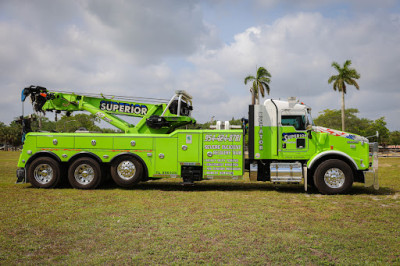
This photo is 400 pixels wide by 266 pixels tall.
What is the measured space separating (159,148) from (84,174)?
2.77 metres

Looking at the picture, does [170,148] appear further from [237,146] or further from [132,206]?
[132,206]

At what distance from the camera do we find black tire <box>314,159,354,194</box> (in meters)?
9.50

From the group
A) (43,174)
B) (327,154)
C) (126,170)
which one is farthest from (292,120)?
(43,174)

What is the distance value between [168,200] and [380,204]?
18.5 ft

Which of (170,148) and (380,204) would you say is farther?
(170,148)

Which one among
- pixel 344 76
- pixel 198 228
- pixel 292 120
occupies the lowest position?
pixel 198 228

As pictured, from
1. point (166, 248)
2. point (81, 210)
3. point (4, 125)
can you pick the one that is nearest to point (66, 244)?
point (166, 248)

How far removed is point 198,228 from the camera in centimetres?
571

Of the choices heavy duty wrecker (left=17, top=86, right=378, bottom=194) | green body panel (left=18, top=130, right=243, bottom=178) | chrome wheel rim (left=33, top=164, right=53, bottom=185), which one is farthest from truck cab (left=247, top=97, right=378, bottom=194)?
chrome wheel rim (left=33, top=164, right=53, bottom=185)

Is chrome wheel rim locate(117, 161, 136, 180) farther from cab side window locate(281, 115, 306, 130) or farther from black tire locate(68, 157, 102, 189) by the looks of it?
cab side window locate(281, 115, 306, 130)

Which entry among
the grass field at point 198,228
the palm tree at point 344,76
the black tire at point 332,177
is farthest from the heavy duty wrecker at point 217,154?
the palm tree at point 344,76

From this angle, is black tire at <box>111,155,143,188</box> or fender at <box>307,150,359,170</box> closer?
fender at <box>307,150,359,170</box>

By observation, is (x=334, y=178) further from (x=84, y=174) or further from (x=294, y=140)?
(x=84, y=174)

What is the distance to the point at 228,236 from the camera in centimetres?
524
